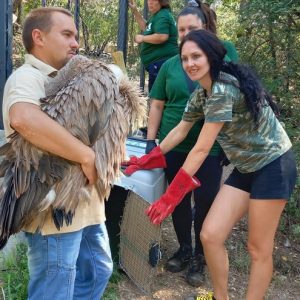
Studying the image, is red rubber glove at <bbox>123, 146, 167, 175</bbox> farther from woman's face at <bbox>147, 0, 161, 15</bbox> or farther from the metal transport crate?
woman's face at <bbox>147, 0, 161, 15</bbox>

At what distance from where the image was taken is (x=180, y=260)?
363 centimetres

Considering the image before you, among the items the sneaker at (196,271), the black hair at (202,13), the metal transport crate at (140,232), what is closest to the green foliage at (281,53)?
the black hair at (202,13)

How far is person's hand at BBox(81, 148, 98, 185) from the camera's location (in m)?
1.98

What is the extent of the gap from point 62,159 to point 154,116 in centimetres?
159

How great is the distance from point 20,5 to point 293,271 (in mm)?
7437

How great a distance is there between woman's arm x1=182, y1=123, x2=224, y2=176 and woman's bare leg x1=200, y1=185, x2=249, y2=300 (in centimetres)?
31

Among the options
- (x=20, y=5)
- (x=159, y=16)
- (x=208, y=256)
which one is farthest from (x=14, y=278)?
(x=20, y=5)

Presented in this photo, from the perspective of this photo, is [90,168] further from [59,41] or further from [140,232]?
[140,232]

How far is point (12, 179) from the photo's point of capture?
194 centimetres

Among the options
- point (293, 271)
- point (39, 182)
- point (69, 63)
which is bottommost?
point (293, 271)

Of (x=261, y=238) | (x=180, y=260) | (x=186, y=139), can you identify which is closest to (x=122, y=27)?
(x=186, y=139)

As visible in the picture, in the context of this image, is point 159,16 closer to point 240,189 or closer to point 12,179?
point 240,189

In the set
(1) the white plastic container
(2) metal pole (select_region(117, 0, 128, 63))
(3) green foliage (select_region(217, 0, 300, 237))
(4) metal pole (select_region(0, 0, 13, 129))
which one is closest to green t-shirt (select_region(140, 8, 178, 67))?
(2) metal pole (select_region(117, 0, 128, 63))

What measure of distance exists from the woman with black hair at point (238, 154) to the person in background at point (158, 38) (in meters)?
2.15
